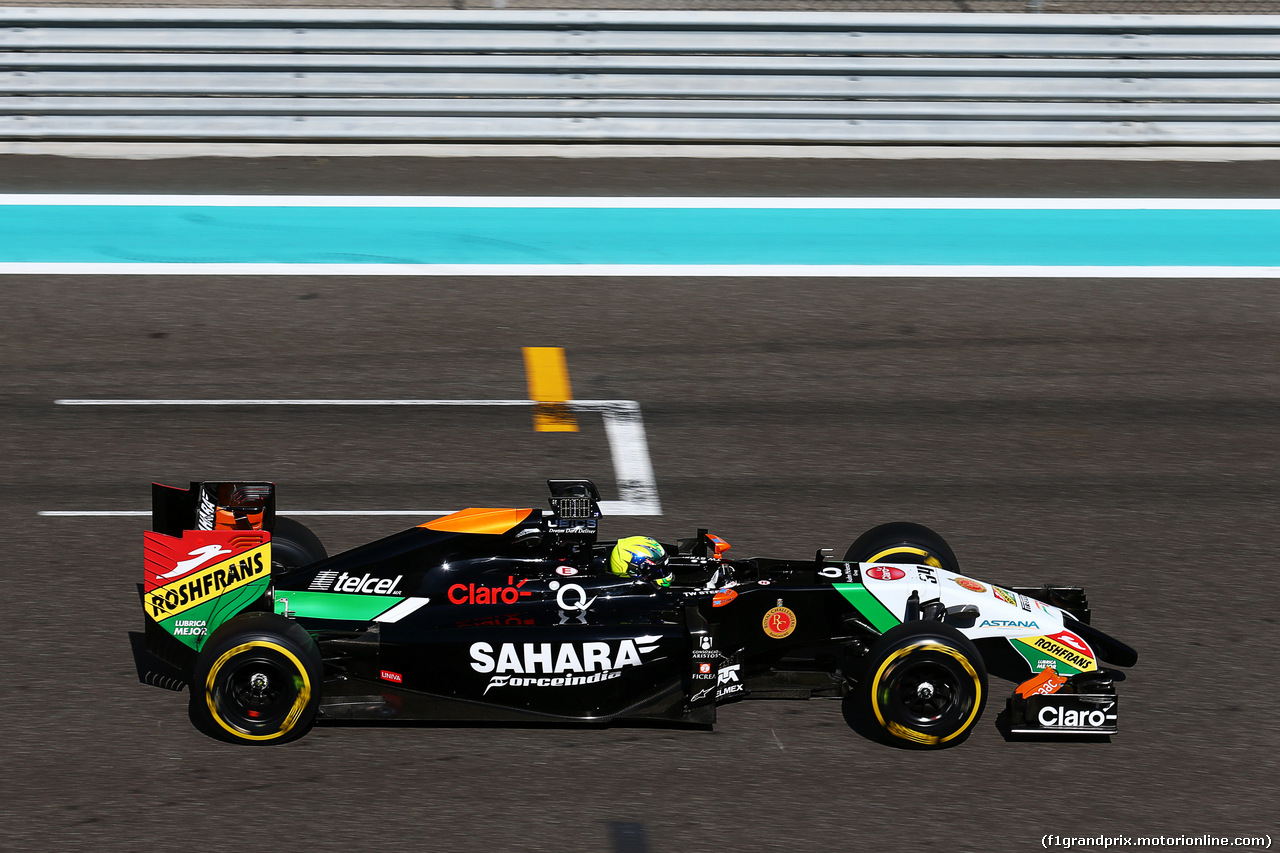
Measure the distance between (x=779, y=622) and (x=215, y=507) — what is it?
2.32 meters

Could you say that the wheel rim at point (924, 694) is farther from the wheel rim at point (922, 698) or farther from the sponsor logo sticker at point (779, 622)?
the sponsor logo sticker at point (779, 622)

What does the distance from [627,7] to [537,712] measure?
10562 mm

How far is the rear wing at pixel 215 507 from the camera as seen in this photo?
655 cm

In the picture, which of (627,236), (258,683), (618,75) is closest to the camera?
(258,683)

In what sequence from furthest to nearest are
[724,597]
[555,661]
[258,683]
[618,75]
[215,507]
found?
[618,75], [215,507], [724,597], [555,661], [258,683]

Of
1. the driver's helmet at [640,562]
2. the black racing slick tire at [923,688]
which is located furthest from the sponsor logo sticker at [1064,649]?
the driver's helmet at [640,562]

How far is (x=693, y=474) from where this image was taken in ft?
29.3

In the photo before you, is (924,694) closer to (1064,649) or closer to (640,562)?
(1064,649)

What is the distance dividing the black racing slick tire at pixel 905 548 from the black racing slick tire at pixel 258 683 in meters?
2.37

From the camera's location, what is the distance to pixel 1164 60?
14.0 metres

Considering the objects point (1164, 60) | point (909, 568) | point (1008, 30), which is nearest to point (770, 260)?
point (1008, 30)

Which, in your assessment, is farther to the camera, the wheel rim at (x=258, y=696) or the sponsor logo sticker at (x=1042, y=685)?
the sponsor logo sticker at (x=1042, y=685)

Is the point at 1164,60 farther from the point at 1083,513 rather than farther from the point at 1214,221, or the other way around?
the point at 1083,513

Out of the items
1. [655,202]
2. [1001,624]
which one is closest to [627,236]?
[655,202]
